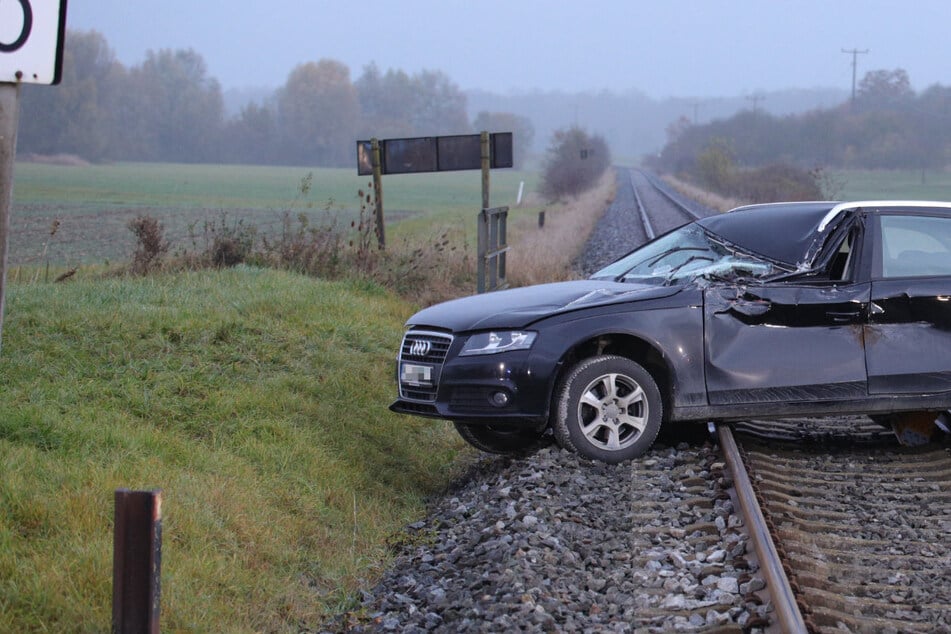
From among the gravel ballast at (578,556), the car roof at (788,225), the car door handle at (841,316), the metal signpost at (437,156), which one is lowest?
the gravel ballast at (578,556)

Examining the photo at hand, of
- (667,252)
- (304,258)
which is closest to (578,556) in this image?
(667,252)

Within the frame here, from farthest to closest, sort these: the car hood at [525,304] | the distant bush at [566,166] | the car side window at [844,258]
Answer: the distant bush at [566,166] < the car side window at [844,258] < the car hood at [525,304]

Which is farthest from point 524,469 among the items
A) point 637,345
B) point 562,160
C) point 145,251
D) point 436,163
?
point 562,160

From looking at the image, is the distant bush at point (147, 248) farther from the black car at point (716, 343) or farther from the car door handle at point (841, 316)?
the car door handle at point (841, 316)

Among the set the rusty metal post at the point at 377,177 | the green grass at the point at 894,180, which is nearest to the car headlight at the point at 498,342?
the rusty metal post at the point at 377,177

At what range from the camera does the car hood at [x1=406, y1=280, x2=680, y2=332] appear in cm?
689

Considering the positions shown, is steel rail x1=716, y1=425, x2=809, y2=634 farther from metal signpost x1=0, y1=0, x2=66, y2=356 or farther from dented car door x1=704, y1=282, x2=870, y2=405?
metal signpost x1=0, y1=0, x2=66, y2=356

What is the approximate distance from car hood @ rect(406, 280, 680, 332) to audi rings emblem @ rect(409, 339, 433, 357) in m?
0.12

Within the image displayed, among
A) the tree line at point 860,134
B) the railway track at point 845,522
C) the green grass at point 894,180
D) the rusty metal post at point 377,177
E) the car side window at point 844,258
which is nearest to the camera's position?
the railway track at point 845,522

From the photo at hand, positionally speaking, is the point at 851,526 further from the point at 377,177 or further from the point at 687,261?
the point at 377,177

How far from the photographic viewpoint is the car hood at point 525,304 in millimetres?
6887

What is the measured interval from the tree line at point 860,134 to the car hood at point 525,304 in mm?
68458

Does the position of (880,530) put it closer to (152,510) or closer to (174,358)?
(152,510)

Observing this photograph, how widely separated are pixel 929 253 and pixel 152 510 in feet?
18.1
